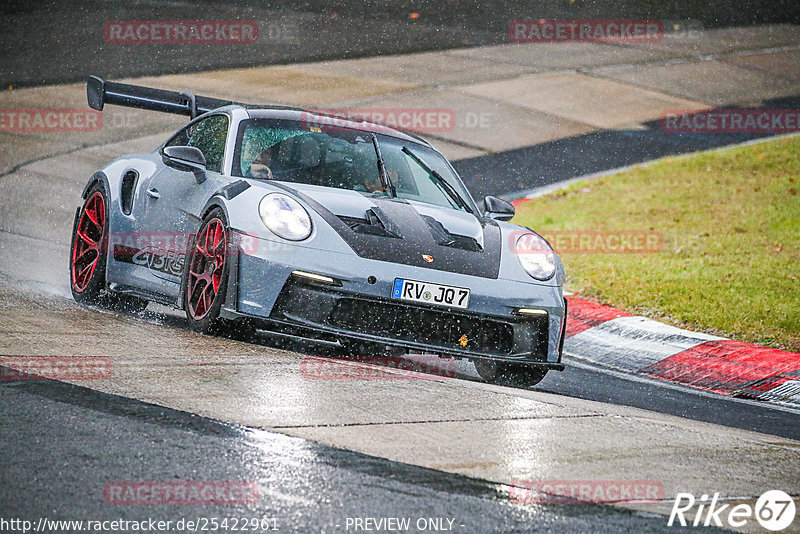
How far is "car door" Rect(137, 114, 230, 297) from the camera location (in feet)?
21.9

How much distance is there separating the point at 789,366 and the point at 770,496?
11.6ft

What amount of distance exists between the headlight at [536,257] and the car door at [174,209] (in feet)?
5.50

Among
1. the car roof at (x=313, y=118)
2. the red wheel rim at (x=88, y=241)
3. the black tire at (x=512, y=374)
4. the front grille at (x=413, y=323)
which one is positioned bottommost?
the black tire at (x=512, y=374)

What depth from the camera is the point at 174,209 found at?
693cm

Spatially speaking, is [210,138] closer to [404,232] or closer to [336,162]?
[336,162]

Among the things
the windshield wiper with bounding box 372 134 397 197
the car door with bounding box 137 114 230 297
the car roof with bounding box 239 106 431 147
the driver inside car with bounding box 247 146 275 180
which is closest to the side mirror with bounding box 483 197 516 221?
the windshield wiper with bounding box 372 134 397 197

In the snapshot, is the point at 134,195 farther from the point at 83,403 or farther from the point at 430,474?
the point at 430,474

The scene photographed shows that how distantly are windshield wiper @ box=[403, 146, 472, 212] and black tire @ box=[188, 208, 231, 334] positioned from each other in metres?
1.61

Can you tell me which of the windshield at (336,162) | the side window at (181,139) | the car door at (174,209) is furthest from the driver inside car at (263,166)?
the side window at (181,139)

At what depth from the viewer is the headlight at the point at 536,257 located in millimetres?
6518

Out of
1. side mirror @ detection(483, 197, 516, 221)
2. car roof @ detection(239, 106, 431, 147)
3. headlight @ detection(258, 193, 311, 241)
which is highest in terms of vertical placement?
car roof @ detection(239, 106, 431, 147)

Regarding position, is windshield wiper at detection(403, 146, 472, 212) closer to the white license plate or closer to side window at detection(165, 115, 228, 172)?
side window at detection(165, 115, 228, 172)

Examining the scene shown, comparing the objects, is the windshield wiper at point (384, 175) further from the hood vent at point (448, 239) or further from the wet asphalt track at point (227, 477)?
the wet asphalt track at point (227, 477)

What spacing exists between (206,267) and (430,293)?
1.19 metres
